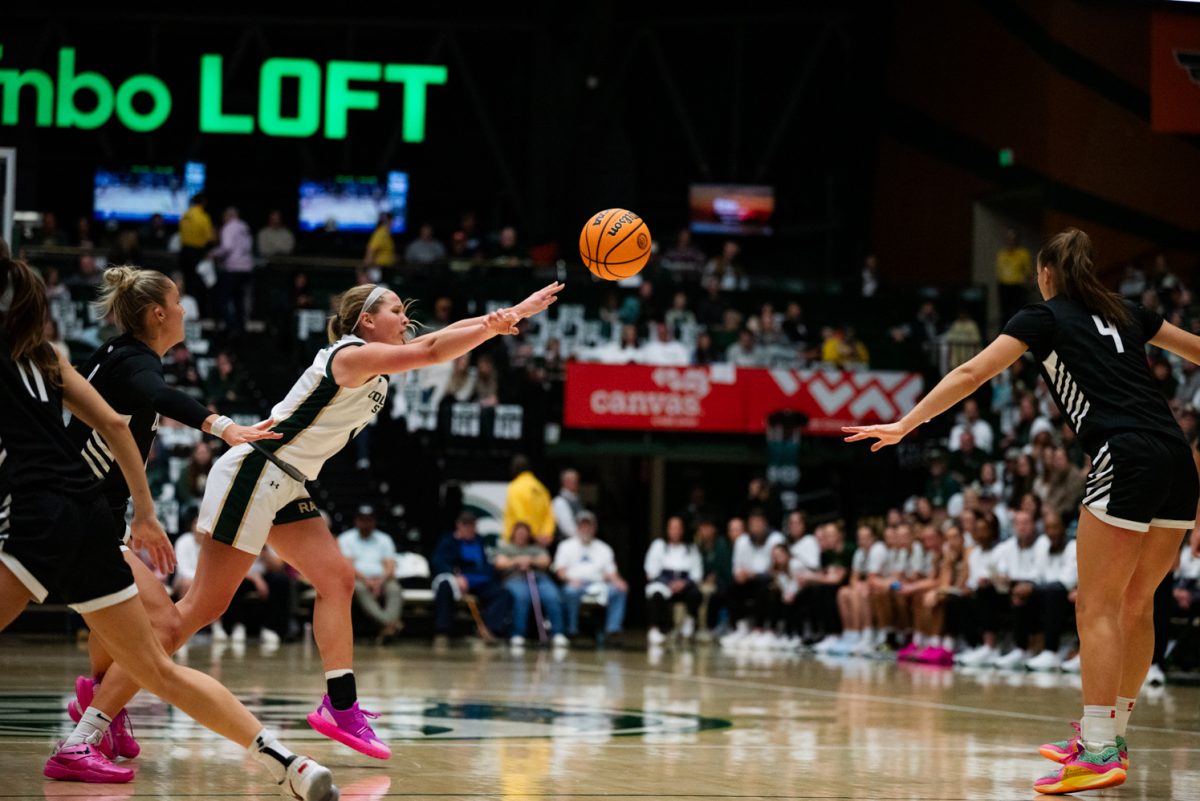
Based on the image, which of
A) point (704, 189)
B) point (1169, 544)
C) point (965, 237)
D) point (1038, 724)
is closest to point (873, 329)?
point (965, 237)

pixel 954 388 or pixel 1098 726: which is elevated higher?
pixel 954 388

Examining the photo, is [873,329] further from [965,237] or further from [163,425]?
[163,425]

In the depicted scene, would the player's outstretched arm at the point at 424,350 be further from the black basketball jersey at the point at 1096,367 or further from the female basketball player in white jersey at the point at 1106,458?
the black basketball jersey at the point at 1096,367

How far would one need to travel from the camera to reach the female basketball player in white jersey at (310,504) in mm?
6730

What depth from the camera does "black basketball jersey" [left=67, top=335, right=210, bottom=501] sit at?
19.8 ft

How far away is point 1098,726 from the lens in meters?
6.48

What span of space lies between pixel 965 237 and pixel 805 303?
557 cm

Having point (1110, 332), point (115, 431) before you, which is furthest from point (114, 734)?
point (1110, 332)

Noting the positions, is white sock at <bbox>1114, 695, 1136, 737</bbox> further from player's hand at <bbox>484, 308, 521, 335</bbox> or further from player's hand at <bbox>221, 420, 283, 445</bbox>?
player's hand at <bbox>221, 420, 283, 445</bbox>

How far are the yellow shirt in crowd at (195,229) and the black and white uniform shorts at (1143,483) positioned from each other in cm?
1888

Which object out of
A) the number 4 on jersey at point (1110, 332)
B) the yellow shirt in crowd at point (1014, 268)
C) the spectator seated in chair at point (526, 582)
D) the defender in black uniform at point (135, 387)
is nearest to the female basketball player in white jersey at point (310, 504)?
the defender in black uniform at point (135, 387)

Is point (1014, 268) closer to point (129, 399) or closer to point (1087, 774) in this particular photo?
point (1087, 774)

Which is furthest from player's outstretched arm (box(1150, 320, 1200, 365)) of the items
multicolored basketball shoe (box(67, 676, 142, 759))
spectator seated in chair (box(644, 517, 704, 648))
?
spectator seated in chair (box(644, 517, 704, 648))

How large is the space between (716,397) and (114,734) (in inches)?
608
